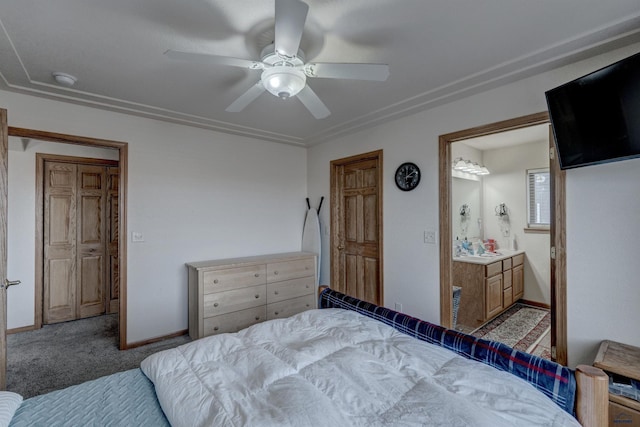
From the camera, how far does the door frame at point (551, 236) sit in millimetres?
2031

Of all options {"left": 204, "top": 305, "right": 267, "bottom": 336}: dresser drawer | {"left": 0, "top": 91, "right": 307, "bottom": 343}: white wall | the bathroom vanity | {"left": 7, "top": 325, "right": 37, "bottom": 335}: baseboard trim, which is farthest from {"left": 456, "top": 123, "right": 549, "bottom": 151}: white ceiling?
{"left": 7, "top": 325, "right": 37, "bottom": 335}: baseboard trim

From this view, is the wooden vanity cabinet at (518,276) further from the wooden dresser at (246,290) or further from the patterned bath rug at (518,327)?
the wooden dresser at (246,290)

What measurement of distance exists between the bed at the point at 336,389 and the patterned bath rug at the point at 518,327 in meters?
2.17

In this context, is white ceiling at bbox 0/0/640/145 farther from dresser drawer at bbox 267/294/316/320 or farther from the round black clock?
dresser drawer at bbox 267/294/316/320

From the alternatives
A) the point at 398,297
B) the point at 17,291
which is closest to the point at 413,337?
the point at 398,297

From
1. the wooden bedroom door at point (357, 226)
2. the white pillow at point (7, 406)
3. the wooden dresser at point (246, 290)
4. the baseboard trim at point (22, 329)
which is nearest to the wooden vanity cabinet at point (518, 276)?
the wooden bedroom door at point (357, 226)

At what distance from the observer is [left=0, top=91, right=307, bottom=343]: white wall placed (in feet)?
9.24

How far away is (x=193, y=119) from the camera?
124 inches

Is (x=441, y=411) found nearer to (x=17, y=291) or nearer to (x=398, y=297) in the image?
(x=398, y=297)

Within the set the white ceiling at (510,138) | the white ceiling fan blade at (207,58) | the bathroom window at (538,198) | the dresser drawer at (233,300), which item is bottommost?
the dresser drawer at (233,300)

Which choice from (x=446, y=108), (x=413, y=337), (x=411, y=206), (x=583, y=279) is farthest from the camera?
(x=411, y=206)

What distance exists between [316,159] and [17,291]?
13.1 feet

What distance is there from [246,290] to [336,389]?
7.51 ft

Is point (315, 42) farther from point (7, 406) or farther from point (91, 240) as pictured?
point (91, 240)
